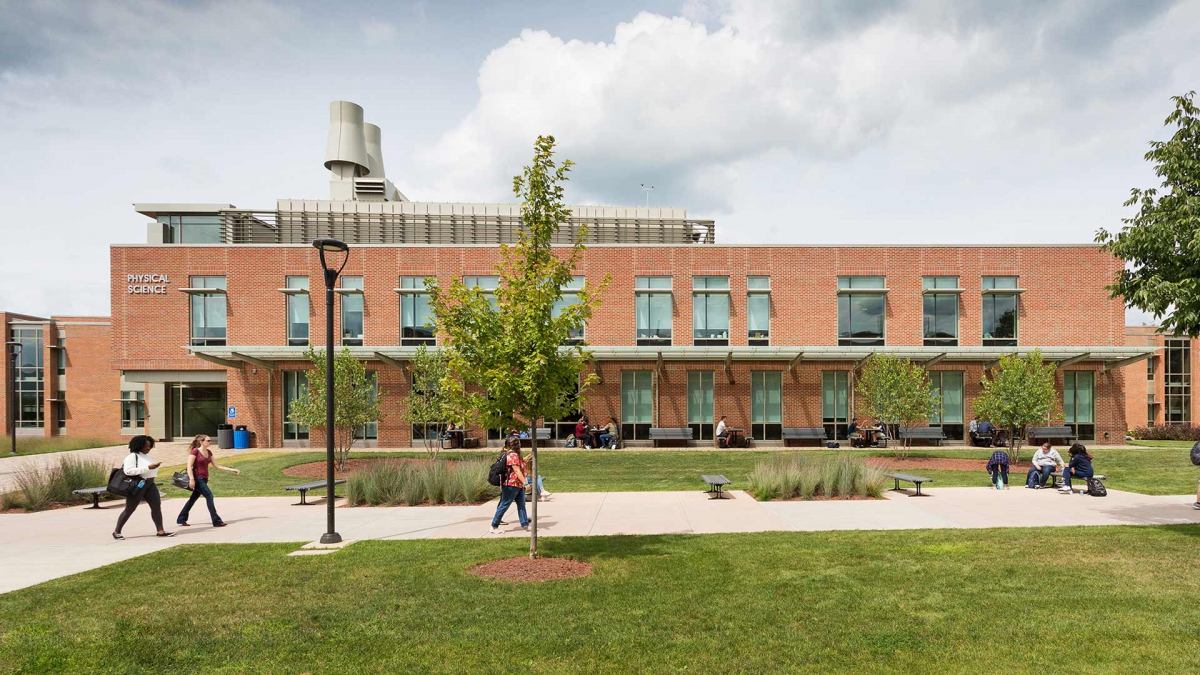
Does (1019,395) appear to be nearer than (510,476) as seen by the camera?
No

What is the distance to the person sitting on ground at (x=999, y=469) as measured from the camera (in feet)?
53.5

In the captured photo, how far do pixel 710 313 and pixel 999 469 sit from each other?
656 inches

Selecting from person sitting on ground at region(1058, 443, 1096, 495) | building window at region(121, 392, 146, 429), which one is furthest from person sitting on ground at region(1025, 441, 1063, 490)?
building window at region(121, 392, 146, 429)

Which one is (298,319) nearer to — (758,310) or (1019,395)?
(758,310)

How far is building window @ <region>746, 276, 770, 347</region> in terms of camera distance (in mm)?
31688

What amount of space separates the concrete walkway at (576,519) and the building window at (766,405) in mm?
15757

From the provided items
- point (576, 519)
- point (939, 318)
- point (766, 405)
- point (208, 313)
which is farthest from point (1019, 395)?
point (208, 313)

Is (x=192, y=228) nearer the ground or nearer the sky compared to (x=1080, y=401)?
nearer the sky

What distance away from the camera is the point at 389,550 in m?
10.0

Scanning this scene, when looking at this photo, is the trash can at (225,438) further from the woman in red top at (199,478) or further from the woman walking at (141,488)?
the woman walking at (141,488)

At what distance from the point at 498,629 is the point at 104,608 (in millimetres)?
4472

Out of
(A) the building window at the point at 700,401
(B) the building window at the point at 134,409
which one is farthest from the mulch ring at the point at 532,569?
(B) the building window at the point at 134,409

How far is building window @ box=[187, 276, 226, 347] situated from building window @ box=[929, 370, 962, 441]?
34711mm

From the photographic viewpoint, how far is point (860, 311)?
104 ft
